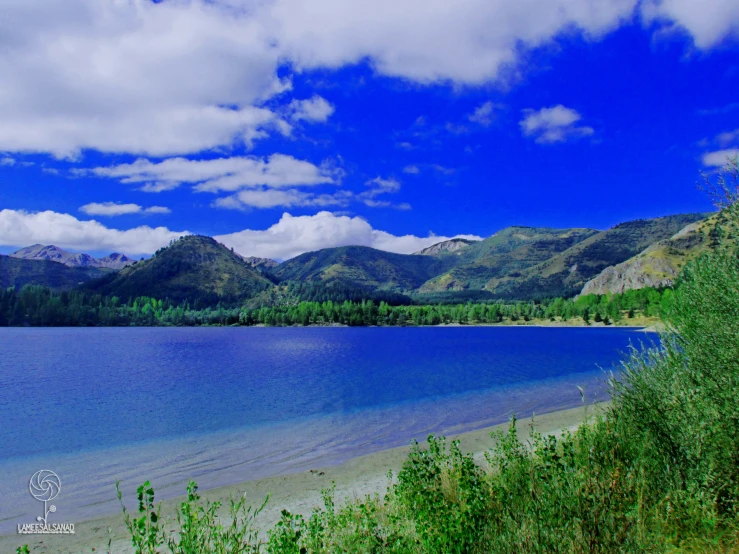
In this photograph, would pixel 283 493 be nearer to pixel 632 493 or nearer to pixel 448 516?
pixel 448 516

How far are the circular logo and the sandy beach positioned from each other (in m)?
3.11

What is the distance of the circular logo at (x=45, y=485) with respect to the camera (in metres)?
Result: 16.7

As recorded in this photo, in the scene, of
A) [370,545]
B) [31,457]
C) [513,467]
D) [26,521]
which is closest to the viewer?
[370,545]

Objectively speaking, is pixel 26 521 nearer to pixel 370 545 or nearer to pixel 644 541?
pixel 370 545

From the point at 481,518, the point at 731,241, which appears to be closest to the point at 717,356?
the point at 731,241

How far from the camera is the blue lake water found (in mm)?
19609

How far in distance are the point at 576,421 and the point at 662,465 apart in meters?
21.7

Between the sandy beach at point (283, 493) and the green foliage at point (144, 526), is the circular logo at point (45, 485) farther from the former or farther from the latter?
the green foliage at point (144, 526)

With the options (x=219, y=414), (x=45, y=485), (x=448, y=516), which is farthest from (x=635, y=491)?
(x=219, y=414)

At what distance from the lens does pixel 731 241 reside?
8.66 m

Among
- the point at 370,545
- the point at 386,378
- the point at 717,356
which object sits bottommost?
the point at 386,378

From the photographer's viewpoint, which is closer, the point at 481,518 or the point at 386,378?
the point at 481,518

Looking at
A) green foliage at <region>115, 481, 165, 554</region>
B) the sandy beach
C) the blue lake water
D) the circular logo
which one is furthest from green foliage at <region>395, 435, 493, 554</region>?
the circular logo

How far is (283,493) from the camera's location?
1650cm
